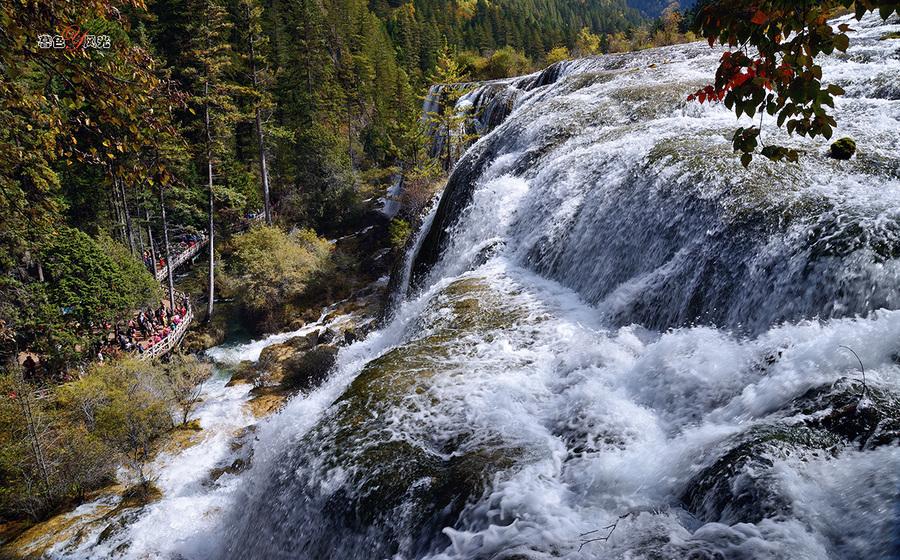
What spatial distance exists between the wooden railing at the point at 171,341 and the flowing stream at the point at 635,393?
26.7 feet

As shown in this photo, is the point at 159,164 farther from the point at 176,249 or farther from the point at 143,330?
the point at 176,249

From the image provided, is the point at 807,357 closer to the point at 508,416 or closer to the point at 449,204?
the point at 508,416

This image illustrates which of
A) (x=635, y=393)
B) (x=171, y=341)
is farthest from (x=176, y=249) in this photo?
(x=635, y=393)

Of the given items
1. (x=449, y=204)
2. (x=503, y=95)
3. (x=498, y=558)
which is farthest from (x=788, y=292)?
(x=503, y=95)

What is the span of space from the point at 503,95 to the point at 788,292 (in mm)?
24501

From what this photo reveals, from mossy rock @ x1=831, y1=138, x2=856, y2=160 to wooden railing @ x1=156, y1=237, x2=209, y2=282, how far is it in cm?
2658

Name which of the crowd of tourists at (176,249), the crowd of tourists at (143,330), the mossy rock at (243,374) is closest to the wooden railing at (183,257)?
the crowd of tourists at (176,249)

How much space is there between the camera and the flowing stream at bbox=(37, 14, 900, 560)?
370 centimetres

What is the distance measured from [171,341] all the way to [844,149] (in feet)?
71.9

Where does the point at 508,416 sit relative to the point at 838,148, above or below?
below

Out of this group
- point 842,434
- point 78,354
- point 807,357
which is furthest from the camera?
point 78,354

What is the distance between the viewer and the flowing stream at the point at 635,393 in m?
3.70

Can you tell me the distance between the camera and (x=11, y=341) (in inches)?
575

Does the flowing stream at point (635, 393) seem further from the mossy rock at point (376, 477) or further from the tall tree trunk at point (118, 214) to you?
the tall tree trunk at point (118, 214)
